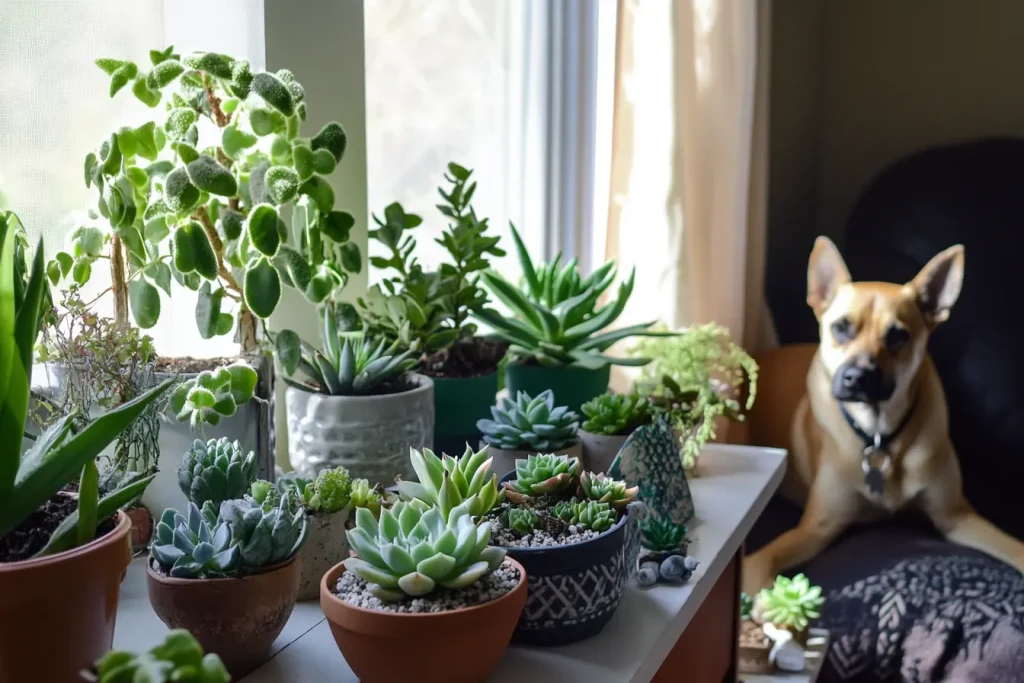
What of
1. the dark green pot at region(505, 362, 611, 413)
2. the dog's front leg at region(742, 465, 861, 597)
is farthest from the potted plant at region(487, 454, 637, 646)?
the dog's front leg at region(742, 465, 861, 597)

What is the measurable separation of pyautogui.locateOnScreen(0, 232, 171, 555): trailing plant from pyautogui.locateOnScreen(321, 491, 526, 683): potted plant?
0.15 metres

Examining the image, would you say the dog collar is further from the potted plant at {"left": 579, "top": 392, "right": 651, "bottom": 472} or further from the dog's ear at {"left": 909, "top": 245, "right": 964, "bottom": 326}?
the potted plant at {"left": 579, "top": 392, "right": 651, "bottom": 472}

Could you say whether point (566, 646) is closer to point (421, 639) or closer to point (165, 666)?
point (421, 639)

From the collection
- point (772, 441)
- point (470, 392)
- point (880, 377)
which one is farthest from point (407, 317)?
point (772, 441)

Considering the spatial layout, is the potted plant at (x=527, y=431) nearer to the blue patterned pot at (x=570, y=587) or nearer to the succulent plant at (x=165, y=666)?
the blue patterned pot at (x=570, y=587)

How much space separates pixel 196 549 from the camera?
572mm

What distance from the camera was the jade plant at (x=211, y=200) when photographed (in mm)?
737

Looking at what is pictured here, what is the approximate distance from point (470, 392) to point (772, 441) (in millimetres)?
1155

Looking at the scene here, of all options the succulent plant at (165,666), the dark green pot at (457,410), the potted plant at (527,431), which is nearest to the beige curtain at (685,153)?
the dark green pot at (457,410)

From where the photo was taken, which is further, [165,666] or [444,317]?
[444,317]

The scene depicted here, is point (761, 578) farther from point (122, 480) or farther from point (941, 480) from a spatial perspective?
point (122, 480)

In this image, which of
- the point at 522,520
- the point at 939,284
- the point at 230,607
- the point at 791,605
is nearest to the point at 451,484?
the point at 522,520

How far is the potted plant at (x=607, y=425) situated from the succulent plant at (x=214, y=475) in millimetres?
360

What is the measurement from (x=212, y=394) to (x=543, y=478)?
10.5 inches
